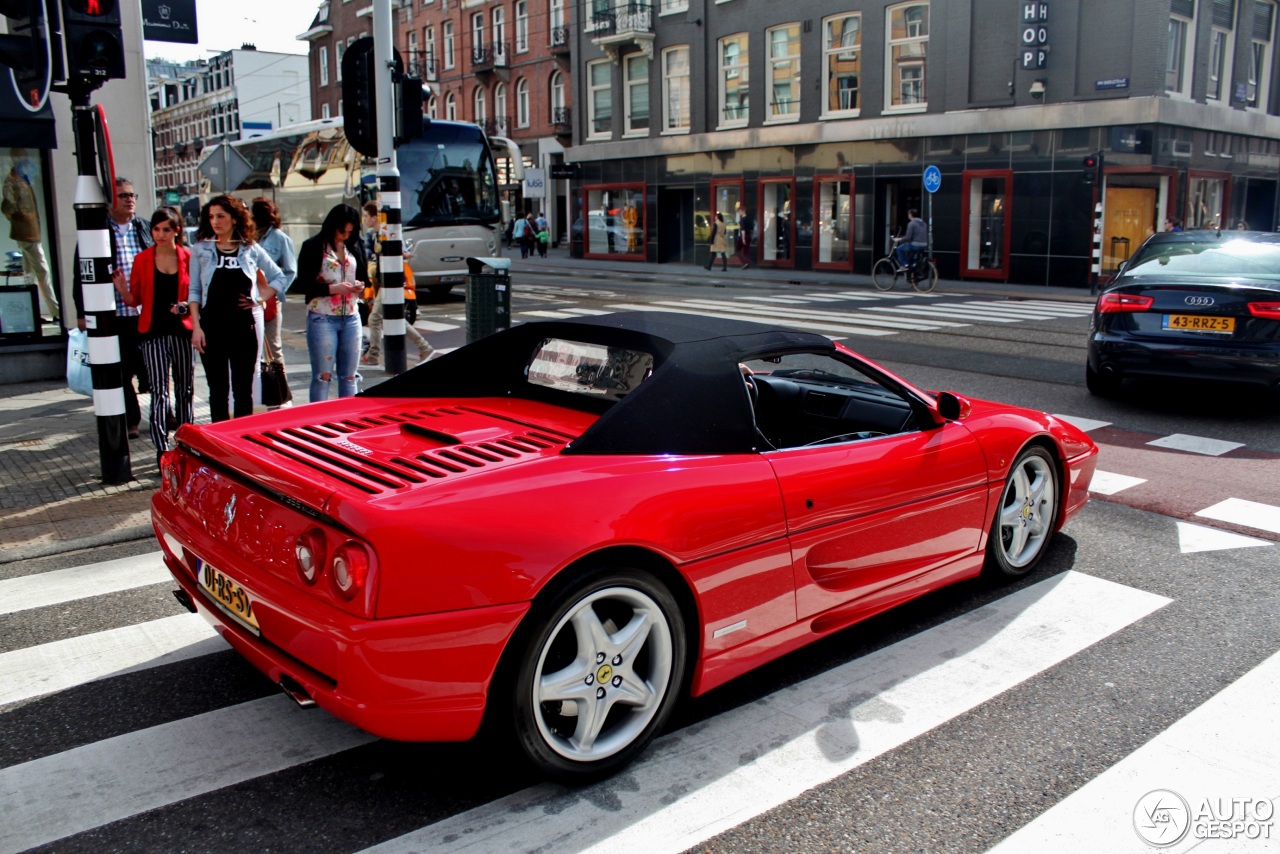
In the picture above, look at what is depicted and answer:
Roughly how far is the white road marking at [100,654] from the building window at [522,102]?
47912 mm

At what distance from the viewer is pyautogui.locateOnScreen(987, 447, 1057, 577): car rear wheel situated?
4.90 metres

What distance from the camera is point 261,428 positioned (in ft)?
13.0

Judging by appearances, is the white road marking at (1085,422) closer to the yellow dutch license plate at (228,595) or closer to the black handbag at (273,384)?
the black handbag at (273,384)

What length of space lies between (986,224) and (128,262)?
927 inches

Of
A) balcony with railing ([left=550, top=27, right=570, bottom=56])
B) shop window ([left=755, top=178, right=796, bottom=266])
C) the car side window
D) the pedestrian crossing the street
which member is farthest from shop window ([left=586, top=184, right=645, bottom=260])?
the pedestrian crossing the street

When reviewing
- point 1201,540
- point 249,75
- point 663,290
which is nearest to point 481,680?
point 1201,540

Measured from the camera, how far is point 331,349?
8.05m

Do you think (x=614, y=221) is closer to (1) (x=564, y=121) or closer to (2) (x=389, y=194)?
(1) (x=564, y=121)

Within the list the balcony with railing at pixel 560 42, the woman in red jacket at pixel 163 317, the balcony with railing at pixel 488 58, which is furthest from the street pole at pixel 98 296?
the balcony with railing at pixel 488 58

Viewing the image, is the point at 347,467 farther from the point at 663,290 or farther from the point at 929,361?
the point at 663,290

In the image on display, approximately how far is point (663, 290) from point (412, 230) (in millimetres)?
6154

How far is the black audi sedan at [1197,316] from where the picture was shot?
29.1ft

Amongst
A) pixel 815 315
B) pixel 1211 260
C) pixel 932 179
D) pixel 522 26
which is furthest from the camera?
pixel 522 26

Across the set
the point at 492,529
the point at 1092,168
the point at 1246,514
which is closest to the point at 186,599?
the point at 492,529
